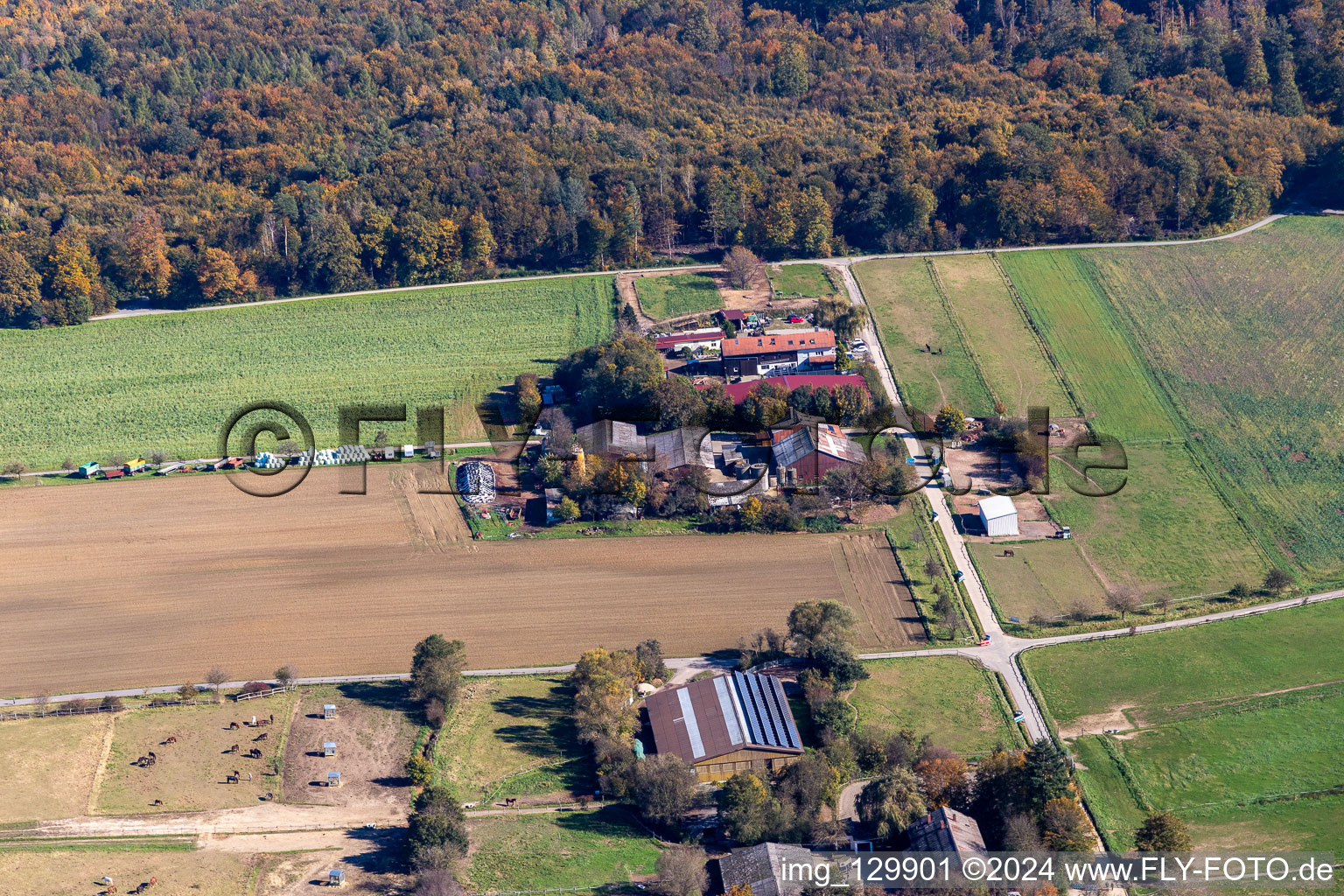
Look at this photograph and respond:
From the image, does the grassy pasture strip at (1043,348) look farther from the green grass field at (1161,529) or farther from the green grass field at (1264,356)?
the green grass field at (1264,356)

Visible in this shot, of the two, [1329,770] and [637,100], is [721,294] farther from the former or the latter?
[1329,770]

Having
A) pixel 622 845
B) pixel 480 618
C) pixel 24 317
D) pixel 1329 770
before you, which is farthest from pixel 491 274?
pixel 1329 770

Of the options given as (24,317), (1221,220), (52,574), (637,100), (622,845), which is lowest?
(622,845)

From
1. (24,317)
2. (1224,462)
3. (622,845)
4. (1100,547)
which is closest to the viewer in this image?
(622,845)

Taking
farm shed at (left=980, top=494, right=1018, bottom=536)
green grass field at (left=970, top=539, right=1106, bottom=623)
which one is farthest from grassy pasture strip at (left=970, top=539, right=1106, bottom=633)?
farm shed at (left=980, top=494, right=1018, bottom=536)

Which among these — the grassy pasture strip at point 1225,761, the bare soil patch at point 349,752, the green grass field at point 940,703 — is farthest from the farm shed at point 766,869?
the bare soil patch at point 349,752

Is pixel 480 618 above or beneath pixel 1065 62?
beneath

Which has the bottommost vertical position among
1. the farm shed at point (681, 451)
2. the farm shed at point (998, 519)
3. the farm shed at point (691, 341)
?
the farm shed at point (998, 519)

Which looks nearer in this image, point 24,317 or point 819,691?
point 819,691
